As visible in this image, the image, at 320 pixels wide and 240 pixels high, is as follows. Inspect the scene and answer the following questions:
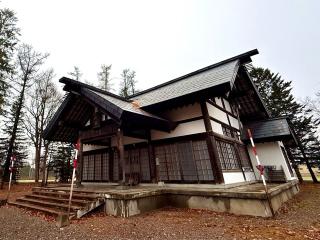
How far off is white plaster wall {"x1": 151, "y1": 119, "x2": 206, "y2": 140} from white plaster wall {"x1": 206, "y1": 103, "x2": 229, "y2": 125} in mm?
1050

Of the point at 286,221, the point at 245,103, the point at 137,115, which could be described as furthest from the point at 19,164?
the point at 286,221

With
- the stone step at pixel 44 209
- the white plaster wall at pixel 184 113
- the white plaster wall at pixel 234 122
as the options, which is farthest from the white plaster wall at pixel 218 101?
the stone step at pixel 44 209

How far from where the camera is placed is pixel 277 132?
44.7ft

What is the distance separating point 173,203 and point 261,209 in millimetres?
3609

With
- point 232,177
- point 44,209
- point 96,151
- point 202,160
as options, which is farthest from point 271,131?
point 44,209

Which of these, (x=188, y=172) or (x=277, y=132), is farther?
(x=277, y=132)

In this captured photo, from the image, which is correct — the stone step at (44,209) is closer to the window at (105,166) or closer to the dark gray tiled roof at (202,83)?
the window at (105,166)

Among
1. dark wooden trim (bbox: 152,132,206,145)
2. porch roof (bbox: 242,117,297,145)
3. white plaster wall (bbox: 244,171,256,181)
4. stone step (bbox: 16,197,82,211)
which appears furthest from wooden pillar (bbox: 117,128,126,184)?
porch roof (bbox: 242,117,297,145)

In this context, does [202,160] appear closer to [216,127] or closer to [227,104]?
[216,127]

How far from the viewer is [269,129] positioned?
47.1 feet

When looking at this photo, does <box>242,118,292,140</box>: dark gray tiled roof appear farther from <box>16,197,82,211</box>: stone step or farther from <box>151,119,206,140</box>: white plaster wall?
<box>16,197,82,211</box>: stone step

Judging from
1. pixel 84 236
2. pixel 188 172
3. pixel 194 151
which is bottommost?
pixel 84 236

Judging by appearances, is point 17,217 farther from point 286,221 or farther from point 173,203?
point 286,221

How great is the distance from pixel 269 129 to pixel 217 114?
574 cm
